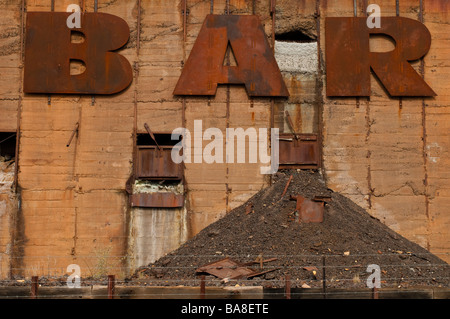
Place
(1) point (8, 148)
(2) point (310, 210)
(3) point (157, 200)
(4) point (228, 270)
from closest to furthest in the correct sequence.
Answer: (4) point (228, 270) < (2) point (310, 210) < (3) point (157, 200) < (1) point (8, 148)

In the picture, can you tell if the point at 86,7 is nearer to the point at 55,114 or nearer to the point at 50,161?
the point at 55,114

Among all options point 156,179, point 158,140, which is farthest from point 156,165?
point 158,140

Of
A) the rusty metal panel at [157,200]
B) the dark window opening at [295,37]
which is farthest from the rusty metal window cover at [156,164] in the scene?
the dark window opening at [295,37]

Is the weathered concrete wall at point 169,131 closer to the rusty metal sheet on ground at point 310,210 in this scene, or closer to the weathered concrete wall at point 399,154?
the weathered concrete wall at point 399,154

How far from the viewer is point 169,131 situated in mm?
22609

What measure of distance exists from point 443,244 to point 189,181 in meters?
8.47

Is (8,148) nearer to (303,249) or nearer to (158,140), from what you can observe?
(158,140)

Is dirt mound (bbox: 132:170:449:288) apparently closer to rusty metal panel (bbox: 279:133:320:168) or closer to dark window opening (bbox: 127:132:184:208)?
rusty metal panel (bbox: 279:133:320:168)

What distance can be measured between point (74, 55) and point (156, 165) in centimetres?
458

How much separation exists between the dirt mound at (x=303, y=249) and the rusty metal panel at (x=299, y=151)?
0.87m

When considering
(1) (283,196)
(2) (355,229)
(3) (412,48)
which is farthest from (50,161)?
(3) (412,48)

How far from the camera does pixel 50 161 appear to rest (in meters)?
22.4
